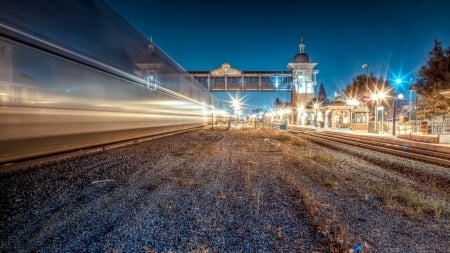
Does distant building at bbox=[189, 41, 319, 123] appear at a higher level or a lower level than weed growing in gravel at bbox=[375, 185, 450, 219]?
higher

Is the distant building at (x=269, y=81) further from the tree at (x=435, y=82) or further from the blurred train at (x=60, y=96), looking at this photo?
the blurred train at (x=60, y=96)

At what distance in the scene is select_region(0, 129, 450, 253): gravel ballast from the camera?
7.85 ft

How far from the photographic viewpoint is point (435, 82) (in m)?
21.7

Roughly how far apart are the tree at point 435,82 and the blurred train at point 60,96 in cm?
2379

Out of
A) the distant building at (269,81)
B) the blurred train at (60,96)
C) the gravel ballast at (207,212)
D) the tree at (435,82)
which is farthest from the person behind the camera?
the distant building at (269,81)

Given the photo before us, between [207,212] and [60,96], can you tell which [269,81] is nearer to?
[60,96]

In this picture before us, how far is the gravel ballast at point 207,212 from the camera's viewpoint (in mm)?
2393

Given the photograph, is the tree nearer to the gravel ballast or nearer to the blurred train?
the gravel ballast

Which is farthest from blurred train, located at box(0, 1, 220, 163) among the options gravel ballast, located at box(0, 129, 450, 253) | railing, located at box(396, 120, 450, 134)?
railing, located at box(396, 120, 450, 134)

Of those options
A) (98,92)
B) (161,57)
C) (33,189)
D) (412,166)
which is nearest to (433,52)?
(412,166)

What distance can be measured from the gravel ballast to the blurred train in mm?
728

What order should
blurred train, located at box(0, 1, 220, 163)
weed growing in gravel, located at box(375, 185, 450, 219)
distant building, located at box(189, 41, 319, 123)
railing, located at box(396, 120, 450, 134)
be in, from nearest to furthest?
blurred train, located at box(0, 1, 220, 163) → weed growing in gravel, located at box(375, 185, 450, 219) → railing, located at box(396, 120, 450, 134) → distant building, located at box(189, 41, 319, 123)

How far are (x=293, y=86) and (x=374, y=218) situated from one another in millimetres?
55896

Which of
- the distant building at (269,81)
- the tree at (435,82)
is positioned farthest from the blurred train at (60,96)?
the distant building at (269,81)
